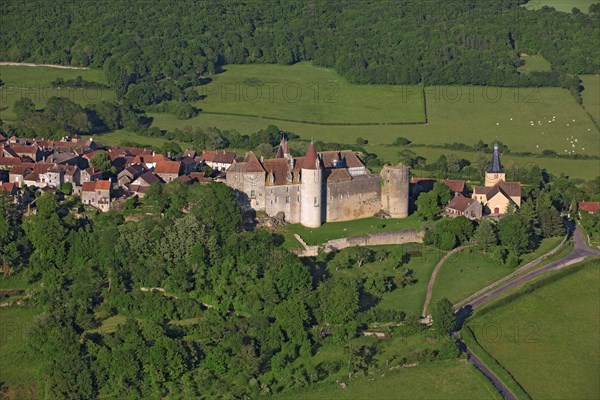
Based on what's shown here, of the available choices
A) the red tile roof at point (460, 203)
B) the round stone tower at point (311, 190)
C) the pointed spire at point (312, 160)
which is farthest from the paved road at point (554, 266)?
the pointed spire at point (312, 160)

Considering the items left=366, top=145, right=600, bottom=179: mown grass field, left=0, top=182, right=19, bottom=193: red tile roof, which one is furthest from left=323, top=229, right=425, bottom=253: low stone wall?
left=366, top=145, right=600, bottom=179: mown grass field

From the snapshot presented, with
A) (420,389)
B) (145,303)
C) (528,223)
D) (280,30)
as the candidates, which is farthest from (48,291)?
(280,30)

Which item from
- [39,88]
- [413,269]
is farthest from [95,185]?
[39,88]

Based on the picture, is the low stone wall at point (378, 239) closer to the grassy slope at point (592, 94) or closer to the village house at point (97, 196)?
the village house at point (97, 196)

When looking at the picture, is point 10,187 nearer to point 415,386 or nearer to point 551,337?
point 415,386

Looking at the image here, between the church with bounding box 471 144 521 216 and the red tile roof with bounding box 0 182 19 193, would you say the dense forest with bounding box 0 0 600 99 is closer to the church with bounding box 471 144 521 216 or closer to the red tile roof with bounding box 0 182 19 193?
the red tile roof with bounding box 0 182 19 193

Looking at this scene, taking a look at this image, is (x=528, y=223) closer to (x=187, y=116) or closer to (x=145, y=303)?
(x=145, y=303)
